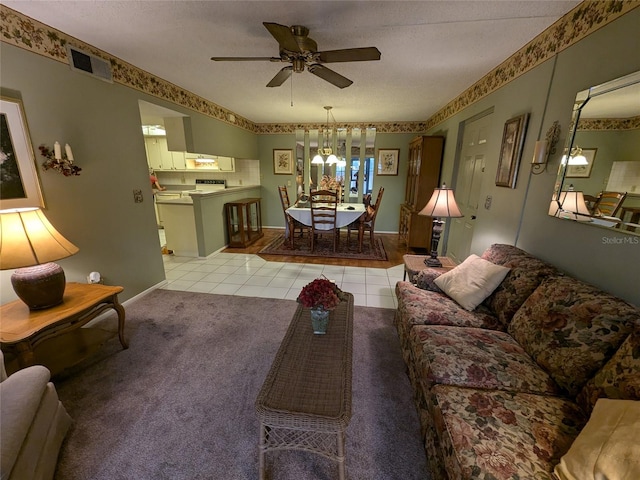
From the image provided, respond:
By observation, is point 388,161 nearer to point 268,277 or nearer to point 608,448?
point 268,277

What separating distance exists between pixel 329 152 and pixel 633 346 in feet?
15.4

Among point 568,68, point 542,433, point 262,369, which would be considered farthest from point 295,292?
point 568,68

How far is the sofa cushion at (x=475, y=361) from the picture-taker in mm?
1226

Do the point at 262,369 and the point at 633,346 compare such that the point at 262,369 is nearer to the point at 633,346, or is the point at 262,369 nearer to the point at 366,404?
the point at 366,404

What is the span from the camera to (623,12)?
4.53 ft

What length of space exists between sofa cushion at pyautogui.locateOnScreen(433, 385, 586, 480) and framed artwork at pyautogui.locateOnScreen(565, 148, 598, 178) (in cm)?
132

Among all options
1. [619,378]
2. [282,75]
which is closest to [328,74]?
[282,75]

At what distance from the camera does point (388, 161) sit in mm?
5816

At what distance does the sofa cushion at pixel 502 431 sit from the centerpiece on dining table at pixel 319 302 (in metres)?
0.64

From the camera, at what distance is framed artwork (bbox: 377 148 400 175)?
227 inches

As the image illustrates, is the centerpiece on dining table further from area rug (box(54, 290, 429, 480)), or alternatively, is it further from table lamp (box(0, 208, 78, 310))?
table lamp (box(0, 208, 78, 310))

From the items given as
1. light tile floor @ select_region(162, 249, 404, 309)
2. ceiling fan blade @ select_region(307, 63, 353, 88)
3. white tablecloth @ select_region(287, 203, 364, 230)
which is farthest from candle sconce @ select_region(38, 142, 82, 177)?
white tablecloth @ select_region(287, 203, 364, 230)

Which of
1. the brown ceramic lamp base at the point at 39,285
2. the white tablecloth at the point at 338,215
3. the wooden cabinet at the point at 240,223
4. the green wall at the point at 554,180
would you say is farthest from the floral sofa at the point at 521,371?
the wooden cabinet at the point at 240,223

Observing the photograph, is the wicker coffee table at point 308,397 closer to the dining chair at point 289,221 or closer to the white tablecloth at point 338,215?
the white tablecloth at point 338,215
